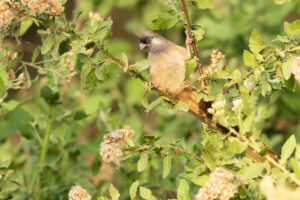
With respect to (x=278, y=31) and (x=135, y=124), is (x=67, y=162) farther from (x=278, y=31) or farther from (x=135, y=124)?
(x=278, y=31)

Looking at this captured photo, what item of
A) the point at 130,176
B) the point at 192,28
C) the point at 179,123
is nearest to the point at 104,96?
the point at 179,123

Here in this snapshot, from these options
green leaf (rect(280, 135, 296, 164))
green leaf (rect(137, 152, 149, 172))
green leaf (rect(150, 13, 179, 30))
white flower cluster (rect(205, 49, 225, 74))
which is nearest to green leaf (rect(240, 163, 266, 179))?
green leaf (rect(280, 135, 296, 164))

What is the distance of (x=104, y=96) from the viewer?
3635 millimetres

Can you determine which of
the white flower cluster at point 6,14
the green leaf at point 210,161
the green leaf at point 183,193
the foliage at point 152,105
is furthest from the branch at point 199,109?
the white flower cluster at point 6,14

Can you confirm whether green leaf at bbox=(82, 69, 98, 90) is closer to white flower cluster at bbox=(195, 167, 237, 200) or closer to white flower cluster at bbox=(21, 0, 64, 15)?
white flower cluster at bbox=(21, 0, 64, 15)

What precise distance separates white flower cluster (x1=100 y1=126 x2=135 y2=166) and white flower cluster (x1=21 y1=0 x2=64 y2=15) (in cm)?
50

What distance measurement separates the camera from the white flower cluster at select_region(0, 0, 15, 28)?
162cm

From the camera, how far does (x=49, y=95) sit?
90.4 inches

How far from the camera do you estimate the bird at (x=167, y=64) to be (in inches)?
76.6

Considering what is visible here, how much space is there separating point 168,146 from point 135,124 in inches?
35.0

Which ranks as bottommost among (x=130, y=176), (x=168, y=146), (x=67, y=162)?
(x=67, y=162)

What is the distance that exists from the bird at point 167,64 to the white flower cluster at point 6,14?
560mm

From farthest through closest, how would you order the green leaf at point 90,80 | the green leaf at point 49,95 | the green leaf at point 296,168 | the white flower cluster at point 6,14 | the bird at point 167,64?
the green leaf at point 49,95 → the bird at point 167,64 → the green leaf at point 90,80 → the white flower cluster at point 6,14 → the green leaf at point 296,168

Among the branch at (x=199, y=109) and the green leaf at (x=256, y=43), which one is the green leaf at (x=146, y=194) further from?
the green leaf at (x=256, y=43)
